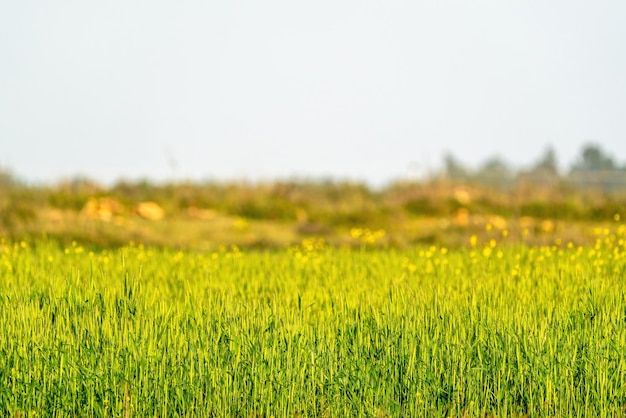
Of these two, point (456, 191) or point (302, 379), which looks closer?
point (302, 379)

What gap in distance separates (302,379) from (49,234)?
12.5m

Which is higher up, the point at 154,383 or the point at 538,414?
the point at 154,383

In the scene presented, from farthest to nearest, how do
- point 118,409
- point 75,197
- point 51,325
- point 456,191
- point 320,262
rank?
1. point 456,191
2. point 75,197
3. point 320,262
4. point 51,325
5. point 118,409

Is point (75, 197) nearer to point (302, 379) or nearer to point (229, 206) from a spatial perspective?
point (229, 206)

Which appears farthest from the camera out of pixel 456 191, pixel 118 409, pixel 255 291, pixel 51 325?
pixel 456 191

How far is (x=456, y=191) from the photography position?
29219mm

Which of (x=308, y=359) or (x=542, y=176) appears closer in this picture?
(x=308, y=359)

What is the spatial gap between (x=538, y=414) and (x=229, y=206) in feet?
64.6

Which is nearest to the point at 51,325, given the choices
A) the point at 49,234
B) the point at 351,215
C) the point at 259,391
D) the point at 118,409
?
the point at 118,409

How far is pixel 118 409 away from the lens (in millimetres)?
5988

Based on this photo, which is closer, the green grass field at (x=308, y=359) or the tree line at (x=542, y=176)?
the green grass field at (x=308, y=359)

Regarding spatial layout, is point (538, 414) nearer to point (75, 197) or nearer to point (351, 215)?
point (351, 215)

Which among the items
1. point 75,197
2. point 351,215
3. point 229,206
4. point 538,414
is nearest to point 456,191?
point 351,215

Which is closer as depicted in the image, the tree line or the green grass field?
the green grass field
